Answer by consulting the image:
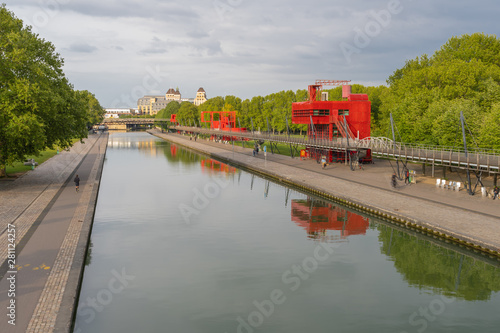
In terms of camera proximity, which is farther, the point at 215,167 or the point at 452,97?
the point at 215,167

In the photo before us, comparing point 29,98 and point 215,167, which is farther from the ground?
point 29,98

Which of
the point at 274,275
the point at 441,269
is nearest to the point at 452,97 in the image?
the point at 441,269

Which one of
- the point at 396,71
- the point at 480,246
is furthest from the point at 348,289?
the point at 396,71

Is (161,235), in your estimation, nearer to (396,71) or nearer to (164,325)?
(164,325)

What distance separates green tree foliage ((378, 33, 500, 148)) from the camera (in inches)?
1894

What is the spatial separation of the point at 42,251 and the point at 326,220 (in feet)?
71.0

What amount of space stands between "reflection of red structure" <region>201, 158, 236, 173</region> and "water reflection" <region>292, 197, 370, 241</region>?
27827 millimetres

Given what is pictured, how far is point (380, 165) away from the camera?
63.4 metres

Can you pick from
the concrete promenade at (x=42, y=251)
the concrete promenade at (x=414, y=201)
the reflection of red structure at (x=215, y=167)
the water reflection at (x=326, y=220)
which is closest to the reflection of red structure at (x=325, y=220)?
the water reflection at (x=326, y=220)

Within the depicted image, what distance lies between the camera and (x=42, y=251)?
23531mm

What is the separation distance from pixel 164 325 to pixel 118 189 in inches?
1401

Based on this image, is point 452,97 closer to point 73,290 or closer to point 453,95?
point 453,95

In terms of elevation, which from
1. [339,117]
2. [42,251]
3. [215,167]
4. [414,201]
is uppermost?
[339,117]

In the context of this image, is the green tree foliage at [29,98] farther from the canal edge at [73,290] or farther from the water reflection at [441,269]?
the water reflection at [441,269]
